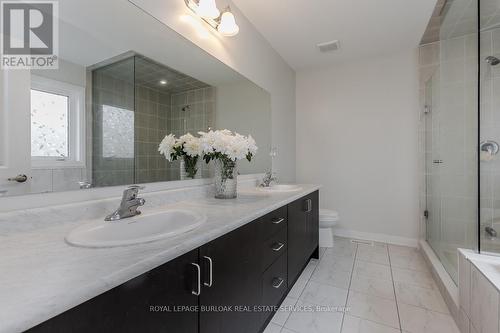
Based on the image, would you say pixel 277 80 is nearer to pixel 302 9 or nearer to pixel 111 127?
pixel 302 9

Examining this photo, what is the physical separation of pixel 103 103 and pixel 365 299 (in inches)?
78.2

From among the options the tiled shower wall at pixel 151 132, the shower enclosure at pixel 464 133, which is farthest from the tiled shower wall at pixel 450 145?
the tiled shower wall at pixel 151 132

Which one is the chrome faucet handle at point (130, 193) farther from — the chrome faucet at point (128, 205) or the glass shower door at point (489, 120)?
the glass shower door at point (489, 120)

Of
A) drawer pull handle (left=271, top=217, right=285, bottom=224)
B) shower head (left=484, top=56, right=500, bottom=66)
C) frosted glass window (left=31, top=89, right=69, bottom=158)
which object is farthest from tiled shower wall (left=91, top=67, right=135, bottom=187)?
shower head (left=484, top=56, right=500, bottom=66)

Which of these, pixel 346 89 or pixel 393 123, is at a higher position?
pixel 346 89

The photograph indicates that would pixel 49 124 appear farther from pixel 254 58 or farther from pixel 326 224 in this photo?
pixel 326 224

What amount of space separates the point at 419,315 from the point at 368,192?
1571 mm

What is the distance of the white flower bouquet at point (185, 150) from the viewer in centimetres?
133

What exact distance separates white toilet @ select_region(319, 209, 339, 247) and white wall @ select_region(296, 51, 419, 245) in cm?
47

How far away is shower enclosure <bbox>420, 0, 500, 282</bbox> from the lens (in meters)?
1.56

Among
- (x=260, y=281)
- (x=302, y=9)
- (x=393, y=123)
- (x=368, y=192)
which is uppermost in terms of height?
(x=302, y=9)

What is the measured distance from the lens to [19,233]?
73cm

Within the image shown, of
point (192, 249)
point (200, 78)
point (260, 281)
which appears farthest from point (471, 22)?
point (192, 249)

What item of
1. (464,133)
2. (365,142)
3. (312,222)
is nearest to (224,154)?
(312,222)
